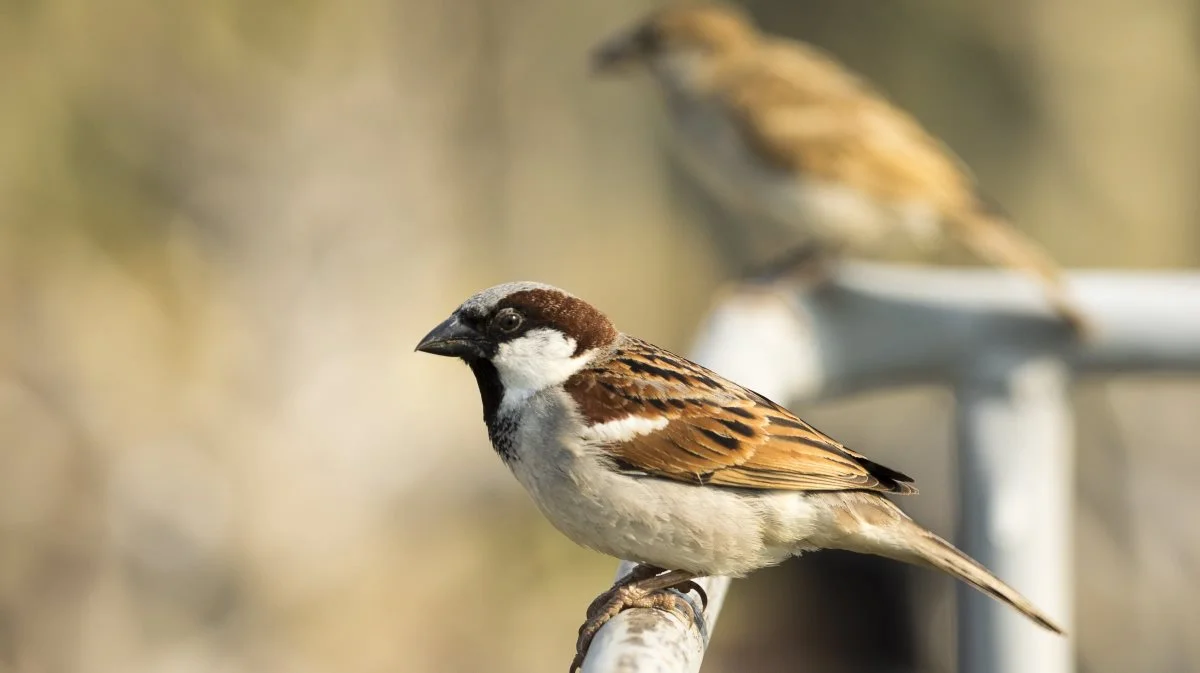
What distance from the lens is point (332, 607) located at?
16.6 ft

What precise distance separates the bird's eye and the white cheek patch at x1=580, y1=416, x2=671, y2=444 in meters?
0.22

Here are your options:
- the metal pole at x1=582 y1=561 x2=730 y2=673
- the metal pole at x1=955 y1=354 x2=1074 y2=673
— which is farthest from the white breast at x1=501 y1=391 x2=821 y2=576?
the metal pole at x1=955 y1=354 x2=1074 y2=673

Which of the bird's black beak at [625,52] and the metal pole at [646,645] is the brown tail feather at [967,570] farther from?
the bird's black beak at [625,52]

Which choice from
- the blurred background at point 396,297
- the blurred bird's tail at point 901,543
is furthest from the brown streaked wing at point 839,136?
the blurred bird's tail at point 901,543

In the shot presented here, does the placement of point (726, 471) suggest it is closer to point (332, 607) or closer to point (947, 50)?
point (332, 607)

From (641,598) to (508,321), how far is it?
514 millimetres

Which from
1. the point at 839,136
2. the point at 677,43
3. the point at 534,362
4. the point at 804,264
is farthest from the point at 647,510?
the point at 677,43

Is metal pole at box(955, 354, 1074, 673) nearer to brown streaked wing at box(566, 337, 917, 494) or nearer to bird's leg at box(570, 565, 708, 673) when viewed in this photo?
brown streaked wing at box(566, 337, 917, 494)

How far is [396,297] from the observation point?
5578 mm

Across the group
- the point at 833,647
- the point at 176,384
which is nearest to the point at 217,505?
the point at 176,384

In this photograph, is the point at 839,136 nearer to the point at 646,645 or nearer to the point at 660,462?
the point at 660,462

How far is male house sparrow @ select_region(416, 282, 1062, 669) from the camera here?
1957mm

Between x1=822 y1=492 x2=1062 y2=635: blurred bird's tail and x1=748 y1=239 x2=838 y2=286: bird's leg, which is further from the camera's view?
x1=748 y1=239 x2=838 y2=286: bird's leg

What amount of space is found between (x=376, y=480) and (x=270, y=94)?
1.40m
